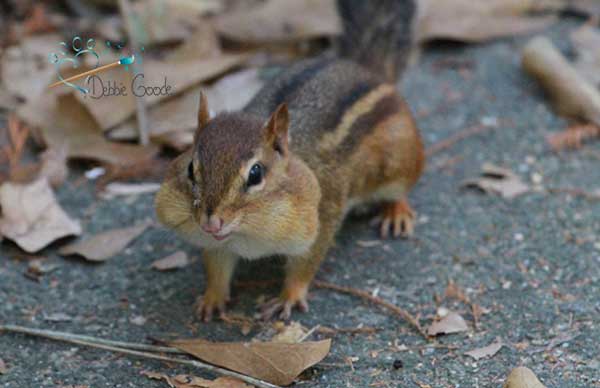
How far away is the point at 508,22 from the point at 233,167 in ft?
11.9

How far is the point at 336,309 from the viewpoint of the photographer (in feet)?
12.8

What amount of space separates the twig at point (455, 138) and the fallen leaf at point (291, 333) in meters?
1.74

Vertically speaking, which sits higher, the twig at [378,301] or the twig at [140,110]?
the twig at [140,110]

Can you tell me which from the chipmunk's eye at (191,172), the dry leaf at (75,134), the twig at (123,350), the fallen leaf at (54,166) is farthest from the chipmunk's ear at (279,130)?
the fallen leaf at (54,166)

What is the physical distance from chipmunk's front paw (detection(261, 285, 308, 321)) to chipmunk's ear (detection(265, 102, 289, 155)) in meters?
0.64

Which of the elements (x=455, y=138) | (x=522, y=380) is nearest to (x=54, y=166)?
(x=455, y=138)

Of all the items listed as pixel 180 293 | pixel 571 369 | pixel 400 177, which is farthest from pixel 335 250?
pixel 571 369

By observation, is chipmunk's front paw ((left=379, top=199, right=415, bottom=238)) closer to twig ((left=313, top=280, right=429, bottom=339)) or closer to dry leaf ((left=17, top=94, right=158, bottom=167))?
twig ((left=313, top=280, right=429, bottom=339))

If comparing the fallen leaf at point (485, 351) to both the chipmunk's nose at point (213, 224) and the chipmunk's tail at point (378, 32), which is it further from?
the chipmunk's tail at point (378, 32)

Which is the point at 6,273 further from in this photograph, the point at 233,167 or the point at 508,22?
the point at 508,22

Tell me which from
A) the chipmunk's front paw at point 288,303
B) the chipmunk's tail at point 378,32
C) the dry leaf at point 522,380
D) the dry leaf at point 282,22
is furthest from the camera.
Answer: the dry leaf at point 282,22

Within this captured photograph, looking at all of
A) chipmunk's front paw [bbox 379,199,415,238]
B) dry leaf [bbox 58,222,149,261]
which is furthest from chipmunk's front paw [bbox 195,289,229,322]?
chipmunk's front paw [bbox 379,199,415,238]

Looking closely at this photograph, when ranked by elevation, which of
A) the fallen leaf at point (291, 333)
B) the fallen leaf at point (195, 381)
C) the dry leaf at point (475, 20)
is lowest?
the fallen leaf at point (291, 333)

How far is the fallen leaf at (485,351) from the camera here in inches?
138
